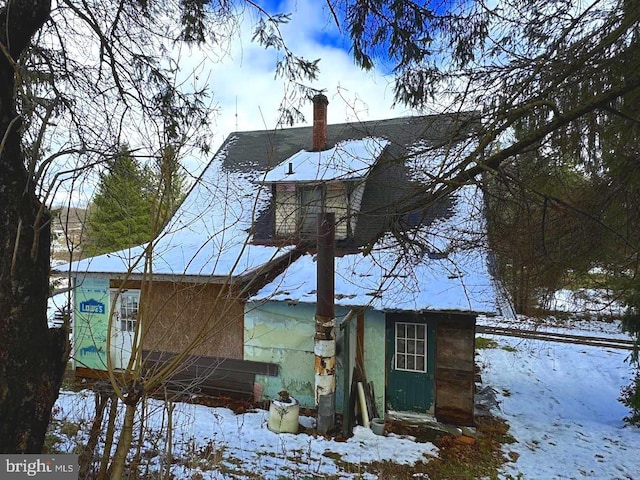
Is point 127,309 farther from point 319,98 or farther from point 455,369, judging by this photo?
point 319,98

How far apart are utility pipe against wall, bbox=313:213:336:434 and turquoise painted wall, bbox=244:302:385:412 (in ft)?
3.69

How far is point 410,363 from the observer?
8.25 metres

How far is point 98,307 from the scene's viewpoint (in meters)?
9.60

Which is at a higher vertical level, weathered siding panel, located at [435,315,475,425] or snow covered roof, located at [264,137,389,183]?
snow covered roof, located at [264,137,389,183]

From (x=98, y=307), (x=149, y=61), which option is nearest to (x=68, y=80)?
(x=149, y=61)

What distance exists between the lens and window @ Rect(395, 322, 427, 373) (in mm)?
8148

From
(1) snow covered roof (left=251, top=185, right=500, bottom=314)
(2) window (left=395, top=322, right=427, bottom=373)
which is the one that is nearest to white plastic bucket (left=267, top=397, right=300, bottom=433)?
(1) snow covered roof (left=251, top=185, right=500, bottom=314)

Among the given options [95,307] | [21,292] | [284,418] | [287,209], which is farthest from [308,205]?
[95,307]

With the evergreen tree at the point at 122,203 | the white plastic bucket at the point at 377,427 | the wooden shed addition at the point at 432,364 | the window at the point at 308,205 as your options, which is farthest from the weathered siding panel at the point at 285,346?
the evergreen tree at the point at 122,203

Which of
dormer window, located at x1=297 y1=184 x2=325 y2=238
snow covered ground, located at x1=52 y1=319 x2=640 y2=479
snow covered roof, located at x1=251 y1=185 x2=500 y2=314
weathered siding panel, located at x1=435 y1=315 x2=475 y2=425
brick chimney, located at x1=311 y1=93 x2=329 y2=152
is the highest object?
brick chimney, located at x1=311 y1=93 x2=329 y2=152

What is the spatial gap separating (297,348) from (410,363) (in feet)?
8.00

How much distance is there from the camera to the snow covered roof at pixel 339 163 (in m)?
3.88

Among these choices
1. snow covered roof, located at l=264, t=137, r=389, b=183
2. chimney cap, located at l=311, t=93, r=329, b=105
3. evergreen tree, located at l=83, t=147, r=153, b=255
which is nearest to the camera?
evergreen tree, located at l=83, t=147, r=153, b=255

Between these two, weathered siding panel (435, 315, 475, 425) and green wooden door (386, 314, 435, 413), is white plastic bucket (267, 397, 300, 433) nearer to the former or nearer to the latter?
green wooden door (386, 314, 435, 413)
